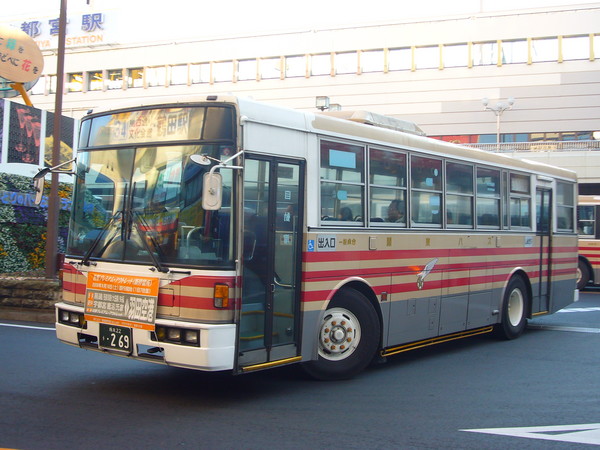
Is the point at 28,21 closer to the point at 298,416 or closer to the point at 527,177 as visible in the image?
the point at 527,177

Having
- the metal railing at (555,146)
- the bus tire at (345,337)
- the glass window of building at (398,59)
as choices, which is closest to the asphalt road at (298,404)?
the bus tire at (345,337)

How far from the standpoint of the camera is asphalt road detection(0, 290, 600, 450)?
5.76m

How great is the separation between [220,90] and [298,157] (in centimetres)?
4637

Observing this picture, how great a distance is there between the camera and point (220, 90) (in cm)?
5247

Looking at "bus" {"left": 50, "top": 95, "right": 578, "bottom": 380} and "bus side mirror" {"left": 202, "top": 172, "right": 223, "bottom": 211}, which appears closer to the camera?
"bus side mirror" {"left": 202, "top": 172, "right": 223, "bottom": 211}

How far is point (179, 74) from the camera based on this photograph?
54844mm

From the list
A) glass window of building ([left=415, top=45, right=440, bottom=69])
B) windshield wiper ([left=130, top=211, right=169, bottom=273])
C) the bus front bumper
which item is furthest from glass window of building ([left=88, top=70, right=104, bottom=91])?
the bus front bumper

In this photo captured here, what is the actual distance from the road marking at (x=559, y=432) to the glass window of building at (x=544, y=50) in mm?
42990

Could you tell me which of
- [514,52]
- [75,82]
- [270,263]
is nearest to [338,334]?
[270,263]

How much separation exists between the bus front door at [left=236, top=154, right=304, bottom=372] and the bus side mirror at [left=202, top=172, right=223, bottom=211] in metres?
0.58

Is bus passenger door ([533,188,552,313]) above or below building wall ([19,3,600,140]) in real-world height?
below

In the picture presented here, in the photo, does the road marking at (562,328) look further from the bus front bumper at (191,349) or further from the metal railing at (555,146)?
the metal railing at (555,146)

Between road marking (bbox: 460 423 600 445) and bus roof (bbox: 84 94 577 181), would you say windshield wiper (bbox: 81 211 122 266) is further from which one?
road marking (bbox: 460 423 600 445)

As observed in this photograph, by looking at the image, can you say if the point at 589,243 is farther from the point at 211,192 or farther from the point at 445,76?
the point at 445,76
